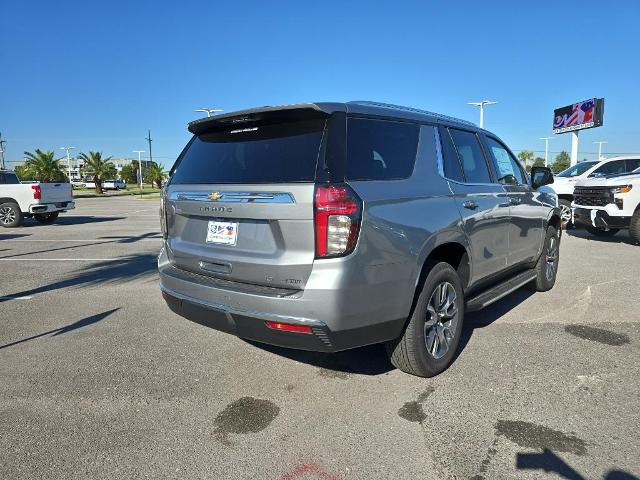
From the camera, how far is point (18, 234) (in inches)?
491

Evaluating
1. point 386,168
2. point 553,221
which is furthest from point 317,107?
point 553,221

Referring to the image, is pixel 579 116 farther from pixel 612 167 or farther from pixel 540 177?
pixel 540 177

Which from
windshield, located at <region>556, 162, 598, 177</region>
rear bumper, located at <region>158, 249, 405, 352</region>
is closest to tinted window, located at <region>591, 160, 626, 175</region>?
windshield, located at <region>556, 162, 598, 177</region>

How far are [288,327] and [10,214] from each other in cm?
1502

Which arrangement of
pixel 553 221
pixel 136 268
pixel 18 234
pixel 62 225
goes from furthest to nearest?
1. pixel 62 225
2. pixel 18 234
3. pixel 136 268
4. pixel 553 221

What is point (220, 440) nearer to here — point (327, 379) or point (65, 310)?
point (327, 379)

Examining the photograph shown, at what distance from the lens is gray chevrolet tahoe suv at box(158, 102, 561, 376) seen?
2.66 meters

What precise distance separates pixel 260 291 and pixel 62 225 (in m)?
14.5

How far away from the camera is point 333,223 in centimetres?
263

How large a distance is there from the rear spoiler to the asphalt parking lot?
1.89 meters

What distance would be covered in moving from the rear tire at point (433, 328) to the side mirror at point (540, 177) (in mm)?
2426

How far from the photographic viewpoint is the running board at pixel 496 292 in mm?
3877

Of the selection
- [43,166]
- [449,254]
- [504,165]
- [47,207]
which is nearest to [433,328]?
[449,254]

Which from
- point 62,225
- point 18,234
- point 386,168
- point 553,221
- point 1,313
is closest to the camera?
point 386,168
